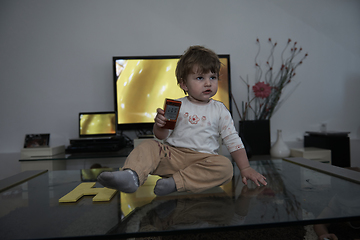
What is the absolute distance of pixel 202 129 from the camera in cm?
88

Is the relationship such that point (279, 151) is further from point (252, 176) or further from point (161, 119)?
point (161, 119)

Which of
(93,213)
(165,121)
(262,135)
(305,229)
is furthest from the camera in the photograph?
(262,135)

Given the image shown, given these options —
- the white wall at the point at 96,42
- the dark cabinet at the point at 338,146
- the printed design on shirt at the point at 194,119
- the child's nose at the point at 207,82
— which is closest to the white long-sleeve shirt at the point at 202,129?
the printed design on shirt at the point at 194,119

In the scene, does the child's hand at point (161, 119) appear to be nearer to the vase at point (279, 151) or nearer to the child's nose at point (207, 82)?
the child's nose at point (207, 82)

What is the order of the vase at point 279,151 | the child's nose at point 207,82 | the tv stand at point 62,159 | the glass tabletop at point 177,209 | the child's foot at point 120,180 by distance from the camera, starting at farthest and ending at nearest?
1. the vase at point 279,151
2. the tv stand at point 62,159
3. the child's nose at point 207,82
4. the child's foot at point 120,180
5. the glass tabletop at point 177,209

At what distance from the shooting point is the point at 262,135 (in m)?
1.98

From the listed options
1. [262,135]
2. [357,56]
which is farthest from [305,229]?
[357,56]

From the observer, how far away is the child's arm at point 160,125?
0.80m

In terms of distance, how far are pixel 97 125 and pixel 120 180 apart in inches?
57.0

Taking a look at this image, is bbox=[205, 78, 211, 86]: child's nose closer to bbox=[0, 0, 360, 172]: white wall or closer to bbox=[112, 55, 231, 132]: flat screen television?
bbox=[112, 55, 231, 132]: flat screen television

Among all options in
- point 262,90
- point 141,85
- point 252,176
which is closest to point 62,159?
point 141,85

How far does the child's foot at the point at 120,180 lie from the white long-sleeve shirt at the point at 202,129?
0.26 m

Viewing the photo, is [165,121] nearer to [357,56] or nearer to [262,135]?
[262,135]

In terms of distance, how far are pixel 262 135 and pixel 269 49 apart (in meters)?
0.89
